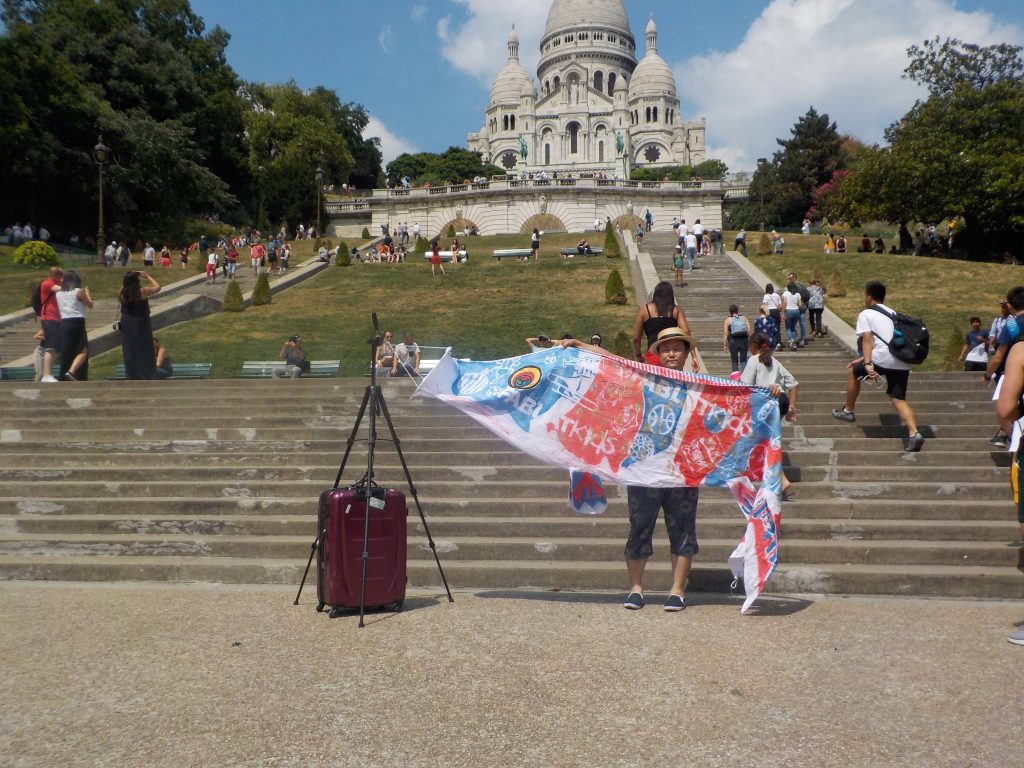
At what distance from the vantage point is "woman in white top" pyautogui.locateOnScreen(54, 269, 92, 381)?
1071 cm

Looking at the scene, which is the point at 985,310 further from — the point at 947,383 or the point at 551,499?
the point at 551,499

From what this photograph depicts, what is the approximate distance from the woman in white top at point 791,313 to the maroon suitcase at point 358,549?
13.2 m

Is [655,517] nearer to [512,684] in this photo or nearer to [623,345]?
[512,684]

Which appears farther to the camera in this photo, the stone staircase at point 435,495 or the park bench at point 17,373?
the park bench at point 17,373

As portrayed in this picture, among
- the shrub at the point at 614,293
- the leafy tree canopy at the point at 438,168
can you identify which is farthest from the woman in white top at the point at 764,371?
the leafy tree canopy at the point at 438,168

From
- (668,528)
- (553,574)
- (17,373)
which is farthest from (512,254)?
(668,528)

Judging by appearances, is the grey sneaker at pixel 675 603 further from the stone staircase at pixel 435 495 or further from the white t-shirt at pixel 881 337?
the white t-shirt at pixel 881 337

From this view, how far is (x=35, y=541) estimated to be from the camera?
7.04 meters

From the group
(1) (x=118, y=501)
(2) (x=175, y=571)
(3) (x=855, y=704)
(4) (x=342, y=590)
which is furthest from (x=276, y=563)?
(3) (x=855, y=704)

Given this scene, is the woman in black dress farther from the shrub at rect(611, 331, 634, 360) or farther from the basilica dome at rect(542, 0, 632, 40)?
the basilica dome at rect(542, 0, 632, 40)

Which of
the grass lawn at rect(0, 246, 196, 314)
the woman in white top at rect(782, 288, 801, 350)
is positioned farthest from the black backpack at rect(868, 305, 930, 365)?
the grass lawn at rect(0, 246, 196, 314)

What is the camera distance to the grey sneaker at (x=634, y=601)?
527cm

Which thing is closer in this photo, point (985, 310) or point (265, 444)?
point (265, 444)

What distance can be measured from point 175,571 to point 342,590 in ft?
6.32
